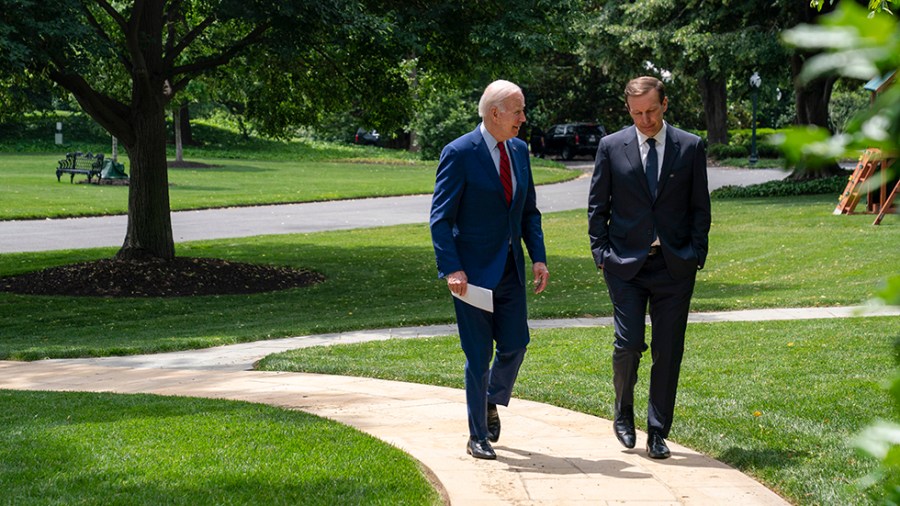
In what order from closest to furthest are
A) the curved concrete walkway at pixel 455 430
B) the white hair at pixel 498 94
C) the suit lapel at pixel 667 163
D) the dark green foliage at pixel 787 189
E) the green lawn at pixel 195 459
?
the green lawn at pixel 195 459
the curved concrete walkway at pixel 455 430
the white hair at pixel 498 94
the suit lapel at pixel 667 163
the dark green foliage at pixel 787 189

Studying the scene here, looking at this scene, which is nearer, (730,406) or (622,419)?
(622,419)

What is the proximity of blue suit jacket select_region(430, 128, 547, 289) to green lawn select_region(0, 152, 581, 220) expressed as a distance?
21991 millimetres

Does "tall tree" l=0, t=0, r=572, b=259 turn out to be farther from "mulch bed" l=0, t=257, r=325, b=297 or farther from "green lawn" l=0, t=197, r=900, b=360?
"green lawn" l=0, t=197, r=900, b=360

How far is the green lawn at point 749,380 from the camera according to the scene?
5.97 m

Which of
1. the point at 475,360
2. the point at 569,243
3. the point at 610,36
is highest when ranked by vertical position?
the point at 610,36

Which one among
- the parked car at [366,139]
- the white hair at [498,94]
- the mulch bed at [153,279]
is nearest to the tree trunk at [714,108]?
the parked car at [366,139]

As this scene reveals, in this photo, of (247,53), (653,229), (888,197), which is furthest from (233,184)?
(653,229)

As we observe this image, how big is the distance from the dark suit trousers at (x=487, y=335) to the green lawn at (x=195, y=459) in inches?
20.2

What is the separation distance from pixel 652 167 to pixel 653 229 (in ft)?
1.09

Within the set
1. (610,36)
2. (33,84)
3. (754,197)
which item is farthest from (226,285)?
(610,36)

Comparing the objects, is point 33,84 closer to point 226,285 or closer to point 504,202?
point 226,285

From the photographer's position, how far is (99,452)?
5965 mm

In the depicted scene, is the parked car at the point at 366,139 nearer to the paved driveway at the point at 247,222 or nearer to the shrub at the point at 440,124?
the shrub at the point at 440,124

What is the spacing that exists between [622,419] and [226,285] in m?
11.0
